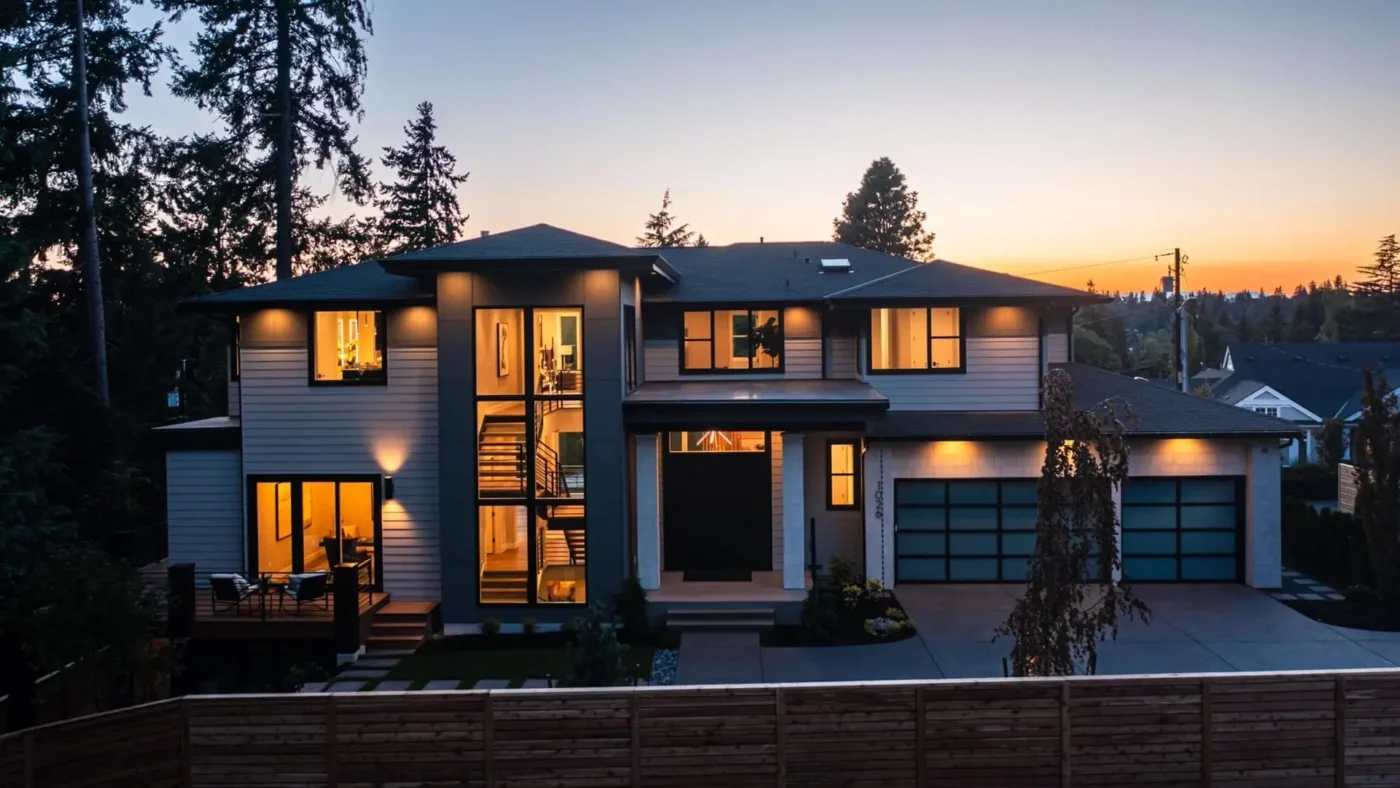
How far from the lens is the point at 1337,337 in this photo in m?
75.8

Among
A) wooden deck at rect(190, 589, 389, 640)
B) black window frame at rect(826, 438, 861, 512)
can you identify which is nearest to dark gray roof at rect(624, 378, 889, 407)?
black window frame at rect(826, 438, 861, 512)

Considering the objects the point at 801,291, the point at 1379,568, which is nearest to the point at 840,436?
the point at 801,291

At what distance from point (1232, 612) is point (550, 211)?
92.0ft

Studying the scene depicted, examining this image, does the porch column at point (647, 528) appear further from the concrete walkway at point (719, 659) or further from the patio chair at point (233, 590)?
the patio chair at point (233, 590)

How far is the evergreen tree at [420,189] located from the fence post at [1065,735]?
116 feet

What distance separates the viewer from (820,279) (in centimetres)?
2077

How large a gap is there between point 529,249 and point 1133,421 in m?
11.9

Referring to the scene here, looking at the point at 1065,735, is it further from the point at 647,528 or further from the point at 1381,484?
the point at 1381,484

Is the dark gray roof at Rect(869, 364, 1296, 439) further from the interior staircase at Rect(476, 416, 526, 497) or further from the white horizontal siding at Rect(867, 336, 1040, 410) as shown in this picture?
the interior staircase at Rect(476, 416, 526, 497)

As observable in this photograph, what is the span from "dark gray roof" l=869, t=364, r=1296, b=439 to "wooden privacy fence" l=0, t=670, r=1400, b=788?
8.95 m

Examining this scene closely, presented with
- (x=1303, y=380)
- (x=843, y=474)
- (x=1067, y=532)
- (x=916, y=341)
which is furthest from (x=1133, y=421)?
(x=1303, y=380)

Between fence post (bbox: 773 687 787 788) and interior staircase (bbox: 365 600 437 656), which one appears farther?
interior staircase (bbox: 365 600 437 656)

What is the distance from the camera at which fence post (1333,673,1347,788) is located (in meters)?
8.69

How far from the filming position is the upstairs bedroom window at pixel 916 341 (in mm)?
18703
